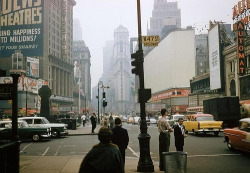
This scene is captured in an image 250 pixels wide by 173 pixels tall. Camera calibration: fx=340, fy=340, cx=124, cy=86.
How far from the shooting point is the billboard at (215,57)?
70.2m

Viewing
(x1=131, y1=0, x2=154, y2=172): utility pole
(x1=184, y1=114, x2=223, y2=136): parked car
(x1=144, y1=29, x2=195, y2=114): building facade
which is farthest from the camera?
(x1=144, y1=29, x2=195, y2=114): building facade

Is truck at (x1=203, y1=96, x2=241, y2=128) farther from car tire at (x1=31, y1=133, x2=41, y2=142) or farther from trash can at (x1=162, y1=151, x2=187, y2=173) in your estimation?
trash can at (x1=162, y1=151, x2=187, y2=173)

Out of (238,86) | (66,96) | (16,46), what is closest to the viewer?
(238,86)

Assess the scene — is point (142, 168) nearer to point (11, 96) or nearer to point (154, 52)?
point (11, 96)

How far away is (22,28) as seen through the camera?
68.1 metres

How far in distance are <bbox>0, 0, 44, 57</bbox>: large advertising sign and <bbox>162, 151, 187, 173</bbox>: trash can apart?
192ft

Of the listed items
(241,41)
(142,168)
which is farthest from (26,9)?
(142,168)

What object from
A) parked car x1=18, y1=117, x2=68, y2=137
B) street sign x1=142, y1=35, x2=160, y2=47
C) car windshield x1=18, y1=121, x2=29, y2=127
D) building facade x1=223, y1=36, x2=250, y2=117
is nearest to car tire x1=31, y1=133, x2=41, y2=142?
car windshield x1=18, y1=121, x2=29, y2=127

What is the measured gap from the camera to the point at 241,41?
53594mm

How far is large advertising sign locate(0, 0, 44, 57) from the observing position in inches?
2544

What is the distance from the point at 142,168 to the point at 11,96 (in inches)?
176

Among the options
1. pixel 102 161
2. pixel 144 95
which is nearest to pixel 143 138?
pixel 144 95

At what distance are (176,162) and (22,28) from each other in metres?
65.4

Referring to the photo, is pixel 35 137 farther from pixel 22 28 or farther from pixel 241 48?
pixel 22 28
